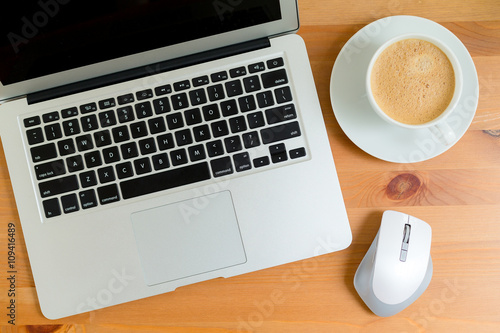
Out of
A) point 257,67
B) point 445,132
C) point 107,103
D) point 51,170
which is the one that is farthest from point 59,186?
point 445,132

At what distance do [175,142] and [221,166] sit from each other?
0.08 m

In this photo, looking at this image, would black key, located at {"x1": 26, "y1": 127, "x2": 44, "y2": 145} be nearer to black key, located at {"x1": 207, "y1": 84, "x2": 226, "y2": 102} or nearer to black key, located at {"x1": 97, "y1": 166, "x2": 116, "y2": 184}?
black key, located at {"x1": 97, "y1": 166, "x2": 116, "y2": 184}

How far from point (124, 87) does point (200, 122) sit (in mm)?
132

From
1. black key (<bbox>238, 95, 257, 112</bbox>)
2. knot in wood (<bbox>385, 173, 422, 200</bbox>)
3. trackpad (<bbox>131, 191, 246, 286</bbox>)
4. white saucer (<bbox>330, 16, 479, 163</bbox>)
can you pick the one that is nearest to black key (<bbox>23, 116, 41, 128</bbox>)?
trackpad (<bbox>131, 191, 246, 286</bbox>)

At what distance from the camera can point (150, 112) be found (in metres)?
0.64

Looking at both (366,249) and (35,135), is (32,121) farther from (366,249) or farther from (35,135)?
(366,249)

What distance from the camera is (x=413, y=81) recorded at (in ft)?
1.95

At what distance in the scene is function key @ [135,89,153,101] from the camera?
64 centimetres

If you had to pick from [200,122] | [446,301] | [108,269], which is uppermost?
[200,122]

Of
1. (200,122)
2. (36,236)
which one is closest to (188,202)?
(200,122)

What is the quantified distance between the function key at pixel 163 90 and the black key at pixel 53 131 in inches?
6.3

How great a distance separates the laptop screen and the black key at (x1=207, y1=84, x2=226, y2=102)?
78 millimetres

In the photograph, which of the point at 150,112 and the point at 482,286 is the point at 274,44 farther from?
the point at 482,286

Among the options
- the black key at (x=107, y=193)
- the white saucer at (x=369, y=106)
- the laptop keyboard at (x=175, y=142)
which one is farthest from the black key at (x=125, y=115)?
the white saucer at (x=369, y=106)
